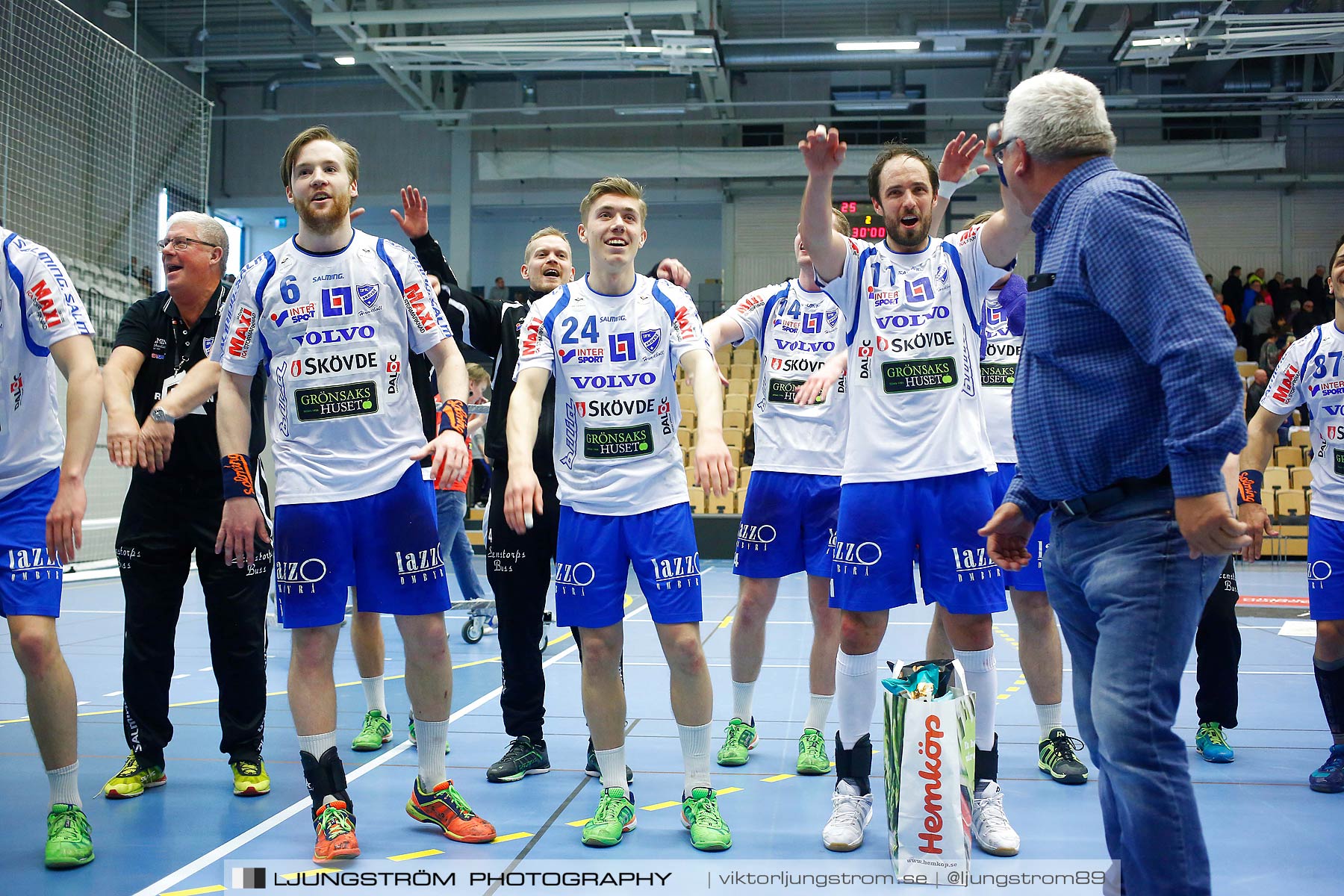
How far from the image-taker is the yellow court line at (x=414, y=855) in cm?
314

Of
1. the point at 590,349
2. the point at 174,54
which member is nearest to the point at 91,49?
the point at 174,54

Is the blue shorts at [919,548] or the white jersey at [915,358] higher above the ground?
the white jersey at [915,358]

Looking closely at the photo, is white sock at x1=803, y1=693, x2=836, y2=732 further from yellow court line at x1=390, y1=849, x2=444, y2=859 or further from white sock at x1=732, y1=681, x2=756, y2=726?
yellow court line at x1=390, y1=849, x2=444, y2=859

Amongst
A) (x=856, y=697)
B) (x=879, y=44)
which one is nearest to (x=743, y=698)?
(x=856, y=697)

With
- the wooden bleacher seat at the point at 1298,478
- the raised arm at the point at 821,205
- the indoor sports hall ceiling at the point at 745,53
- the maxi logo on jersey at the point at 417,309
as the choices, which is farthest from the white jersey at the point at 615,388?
the wooden bleacher seat at the point at 1298,478

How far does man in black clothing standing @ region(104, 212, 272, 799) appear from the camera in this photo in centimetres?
396

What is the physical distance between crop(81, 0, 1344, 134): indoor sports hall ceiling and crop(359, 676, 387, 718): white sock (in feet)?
39.6

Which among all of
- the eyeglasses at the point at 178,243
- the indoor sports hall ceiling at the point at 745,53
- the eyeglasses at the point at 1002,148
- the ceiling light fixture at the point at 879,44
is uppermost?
the indoor sports hall ceiling at the point at 745,53

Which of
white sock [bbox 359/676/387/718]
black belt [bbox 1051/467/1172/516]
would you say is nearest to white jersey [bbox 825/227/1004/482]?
black belt [bbox 1051/467/1172/516]

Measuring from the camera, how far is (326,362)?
10.9 feet

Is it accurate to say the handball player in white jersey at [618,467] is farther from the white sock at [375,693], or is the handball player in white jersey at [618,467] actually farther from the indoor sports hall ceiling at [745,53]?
the indoor sports hall ceiling at [745,53]

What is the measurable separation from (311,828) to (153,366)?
76.3 inches

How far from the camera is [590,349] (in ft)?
11.5

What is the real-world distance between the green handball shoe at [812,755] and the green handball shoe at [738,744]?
234 millimetres
